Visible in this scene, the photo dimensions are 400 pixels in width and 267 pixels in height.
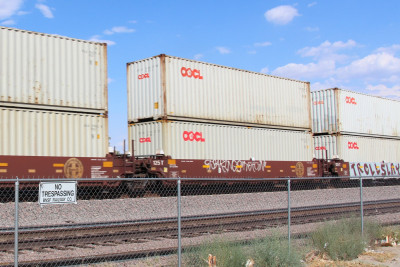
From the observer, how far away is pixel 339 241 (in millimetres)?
8180

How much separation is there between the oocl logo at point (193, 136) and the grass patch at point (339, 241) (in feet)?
29.7

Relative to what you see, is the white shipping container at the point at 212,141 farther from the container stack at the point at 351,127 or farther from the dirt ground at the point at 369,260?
the dirt ground at the point at 369,260

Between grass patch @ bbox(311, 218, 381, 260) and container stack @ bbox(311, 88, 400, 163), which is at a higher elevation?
container stack @ bbox(311, 88, 400, 163)

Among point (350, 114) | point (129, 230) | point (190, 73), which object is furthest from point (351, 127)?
point (129, 230)

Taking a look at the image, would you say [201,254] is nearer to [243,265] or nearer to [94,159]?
[243,265]

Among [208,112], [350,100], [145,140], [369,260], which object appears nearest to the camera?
[369,260]

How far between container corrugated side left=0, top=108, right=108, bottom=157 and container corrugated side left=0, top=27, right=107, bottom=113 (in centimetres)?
37

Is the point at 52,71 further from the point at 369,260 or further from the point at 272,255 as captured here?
the point at 369,260

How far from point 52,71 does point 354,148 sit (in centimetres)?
1846

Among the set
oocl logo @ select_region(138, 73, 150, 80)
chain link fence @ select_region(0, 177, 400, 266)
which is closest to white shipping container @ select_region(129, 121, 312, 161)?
chain link fence @ select_region(0, 177, 400, 266)

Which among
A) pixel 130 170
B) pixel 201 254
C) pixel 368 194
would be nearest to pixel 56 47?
pixel 130 170

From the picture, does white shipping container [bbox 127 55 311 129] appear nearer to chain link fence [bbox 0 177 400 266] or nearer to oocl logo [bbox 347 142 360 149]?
chain link fence [bbox 0 177 400 266]

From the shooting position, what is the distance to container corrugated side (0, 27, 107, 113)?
1312 centimetres

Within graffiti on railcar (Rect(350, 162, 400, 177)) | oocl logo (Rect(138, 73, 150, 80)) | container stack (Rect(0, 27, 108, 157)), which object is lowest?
graffiti on railcar (Rect(350, 162, 400, 177))
